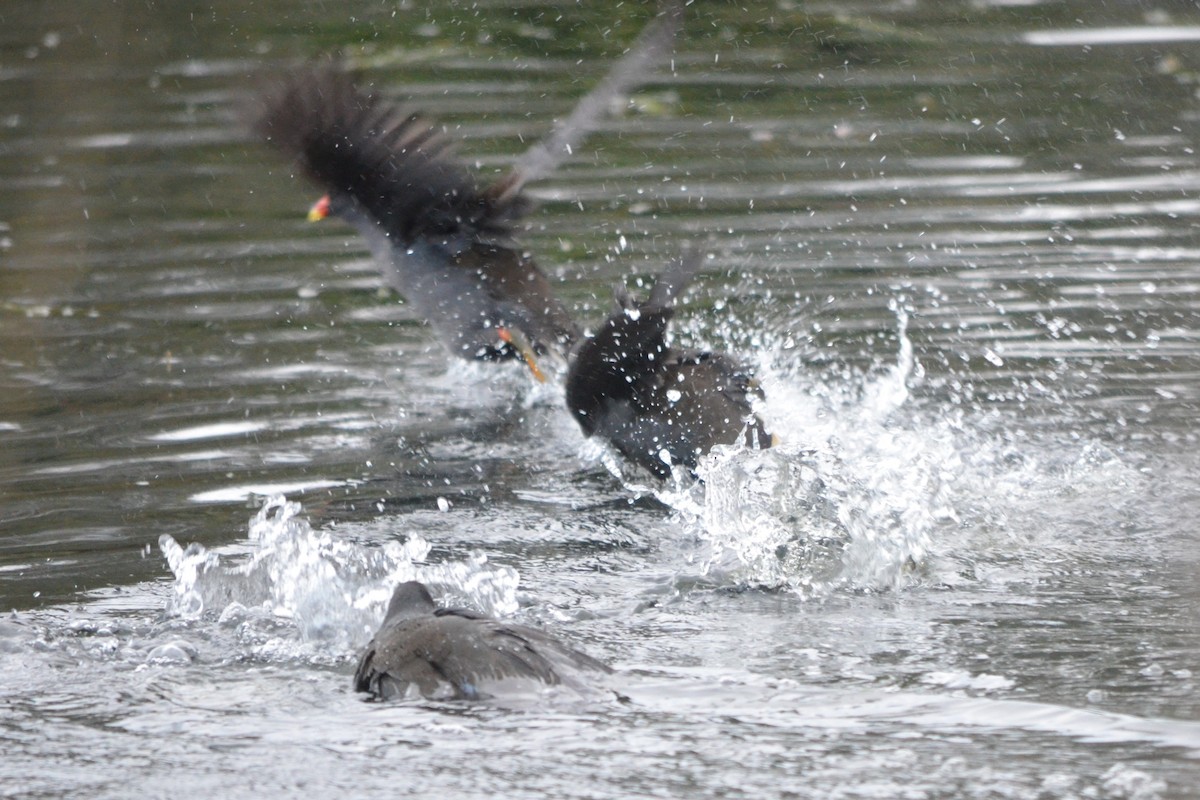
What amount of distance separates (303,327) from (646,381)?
2247 millimetres

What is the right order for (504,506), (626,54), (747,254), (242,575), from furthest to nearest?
(626,54), (747,254), (504,506), (242,575)

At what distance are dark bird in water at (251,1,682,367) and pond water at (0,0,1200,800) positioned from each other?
25cm

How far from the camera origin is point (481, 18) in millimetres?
12461

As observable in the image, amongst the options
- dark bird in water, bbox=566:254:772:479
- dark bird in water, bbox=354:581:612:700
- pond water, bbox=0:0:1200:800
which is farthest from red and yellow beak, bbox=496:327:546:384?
dark bird in water, bbox=354:581:612:700

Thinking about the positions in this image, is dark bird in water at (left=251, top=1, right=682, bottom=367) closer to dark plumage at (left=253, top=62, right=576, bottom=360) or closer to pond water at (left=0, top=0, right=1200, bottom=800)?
dark plumage at (left=253, top=62, right=576, bottom=360)

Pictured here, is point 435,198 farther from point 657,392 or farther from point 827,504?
point 827,504

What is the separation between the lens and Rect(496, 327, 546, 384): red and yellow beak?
23.0ft

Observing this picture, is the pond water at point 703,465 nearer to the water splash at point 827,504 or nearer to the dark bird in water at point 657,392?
the water splash at point 827,504

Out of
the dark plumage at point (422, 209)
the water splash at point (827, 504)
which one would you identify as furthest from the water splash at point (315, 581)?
the dark plumage at point (422, 209)

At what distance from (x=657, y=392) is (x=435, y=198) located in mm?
1874

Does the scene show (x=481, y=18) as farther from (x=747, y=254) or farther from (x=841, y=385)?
(x=841, y=385)

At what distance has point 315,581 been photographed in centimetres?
452

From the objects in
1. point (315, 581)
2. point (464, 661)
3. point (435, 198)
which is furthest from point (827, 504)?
point (435, 198)

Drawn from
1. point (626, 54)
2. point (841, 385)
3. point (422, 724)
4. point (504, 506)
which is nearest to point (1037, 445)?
point (841, 385)
